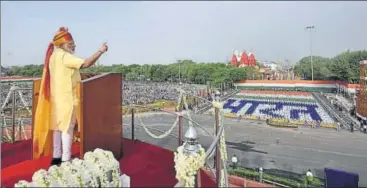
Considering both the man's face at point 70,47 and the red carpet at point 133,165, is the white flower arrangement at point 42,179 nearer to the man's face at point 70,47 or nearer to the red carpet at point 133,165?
the red carpet at point 133,165

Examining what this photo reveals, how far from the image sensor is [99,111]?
5.31 meters

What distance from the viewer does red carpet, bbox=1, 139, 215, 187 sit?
4.70 metres

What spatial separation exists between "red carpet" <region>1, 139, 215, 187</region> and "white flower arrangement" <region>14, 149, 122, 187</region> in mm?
571

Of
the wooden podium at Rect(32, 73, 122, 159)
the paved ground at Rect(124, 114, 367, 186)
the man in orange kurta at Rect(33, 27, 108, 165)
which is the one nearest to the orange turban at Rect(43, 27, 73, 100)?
the man in orange kurta at Rect(33, 27, 108, 165)

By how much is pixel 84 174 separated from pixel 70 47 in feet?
7.42

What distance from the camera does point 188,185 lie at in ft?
11.1

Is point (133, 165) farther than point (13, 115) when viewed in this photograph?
No

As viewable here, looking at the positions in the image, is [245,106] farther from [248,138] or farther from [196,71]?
[196,71]

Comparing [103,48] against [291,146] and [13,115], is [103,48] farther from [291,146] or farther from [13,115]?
[291,146]

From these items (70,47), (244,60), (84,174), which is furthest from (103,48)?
(244,60)

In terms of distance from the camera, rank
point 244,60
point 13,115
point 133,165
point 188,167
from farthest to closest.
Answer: point 244,60, point 13,115, point 133,165, point 188,167

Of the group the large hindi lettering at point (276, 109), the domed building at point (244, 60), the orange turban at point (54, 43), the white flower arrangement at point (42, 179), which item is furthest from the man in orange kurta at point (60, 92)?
the domed building at point (244, 60)

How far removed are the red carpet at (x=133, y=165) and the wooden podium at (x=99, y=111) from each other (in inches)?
19.6

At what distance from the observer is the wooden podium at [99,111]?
4.97m
